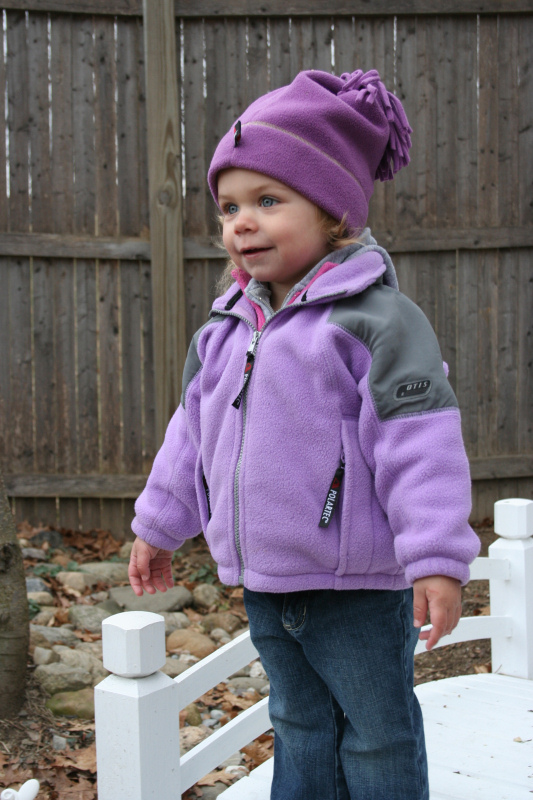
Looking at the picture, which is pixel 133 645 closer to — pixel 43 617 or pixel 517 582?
pixel 517 582

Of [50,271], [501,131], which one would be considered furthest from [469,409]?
[50,271]

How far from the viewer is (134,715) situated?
4.83 feet

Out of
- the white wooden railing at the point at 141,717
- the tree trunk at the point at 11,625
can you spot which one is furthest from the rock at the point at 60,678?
the white wooden railing at the point at 141,717

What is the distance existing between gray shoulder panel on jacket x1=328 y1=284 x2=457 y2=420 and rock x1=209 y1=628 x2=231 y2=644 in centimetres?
247

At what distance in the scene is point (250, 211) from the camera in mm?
1493

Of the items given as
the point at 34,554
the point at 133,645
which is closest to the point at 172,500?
the point at 133,645

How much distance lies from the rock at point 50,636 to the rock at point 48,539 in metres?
1.24

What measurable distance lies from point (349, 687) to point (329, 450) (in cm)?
44

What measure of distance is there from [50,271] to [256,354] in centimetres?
354

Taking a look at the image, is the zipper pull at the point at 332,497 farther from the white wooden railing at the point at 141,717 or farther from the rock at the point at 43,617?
the rock at the point at 43,617

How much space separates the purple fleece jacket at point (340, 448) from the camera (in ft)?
4.25

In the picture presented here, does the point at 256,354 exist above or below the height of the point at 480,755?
above

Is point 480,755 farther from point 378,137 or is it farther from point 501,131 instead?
point 501,131

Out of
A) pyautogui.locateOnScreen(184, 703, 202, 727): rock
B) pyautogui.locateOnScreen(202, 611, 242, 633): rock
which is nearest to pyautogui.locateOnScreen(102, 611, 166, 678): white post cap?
pyautogui.locateOnScreen(184, 703, 202, 727): rock
